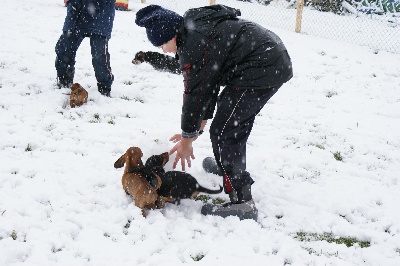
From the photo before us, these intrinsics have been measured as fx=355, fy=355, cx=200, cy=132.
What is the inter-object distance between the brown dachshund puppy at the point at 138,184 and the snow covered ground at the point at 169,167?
0.10 m

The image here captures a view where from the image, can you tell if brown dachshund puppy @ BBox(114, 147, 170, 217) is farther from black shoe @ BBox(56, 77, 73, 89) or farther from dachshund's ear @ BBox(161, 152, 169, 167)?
black shoe @ BBox(56, 77, 73, 89)

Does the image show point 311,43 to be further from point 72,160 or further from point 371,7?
point 371,7

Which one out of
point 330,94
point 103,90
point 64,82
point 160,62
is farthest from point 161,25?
point 330,94

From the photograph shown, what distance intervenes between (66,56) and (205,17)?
3.12 metres

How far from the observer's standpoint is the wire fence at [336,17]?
34.6ft

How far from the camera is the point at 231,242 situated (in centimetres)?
265

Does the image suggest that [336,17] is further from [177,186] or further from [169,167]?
[177,186]

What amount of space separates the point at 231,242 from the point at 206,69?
1.28 metres

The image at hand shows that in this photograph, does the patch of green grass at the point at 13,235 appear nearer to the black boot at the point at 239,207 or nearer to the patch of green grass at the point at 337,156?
the black boot at the point at 239,207

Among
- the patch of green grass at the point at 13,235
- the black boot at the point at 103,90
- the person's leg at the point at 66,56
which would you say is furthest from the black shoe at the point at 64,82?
the patch of green grass at the point at 13,235

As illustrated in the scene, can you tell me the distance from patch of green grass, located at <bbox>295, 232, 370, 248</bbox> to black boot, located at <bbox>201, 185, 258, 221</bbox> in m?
0.40

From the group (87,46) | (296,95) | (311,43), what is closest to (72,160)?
(296,95)

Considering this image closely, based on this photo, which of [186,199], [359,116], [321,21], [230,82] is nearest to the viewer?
[230,82]

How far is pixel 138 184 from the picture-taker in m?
2.80
